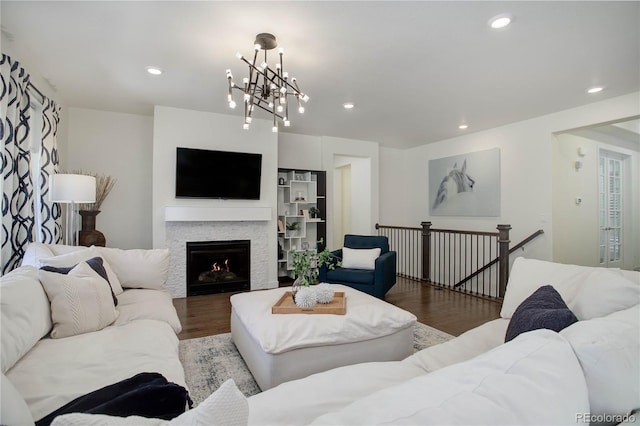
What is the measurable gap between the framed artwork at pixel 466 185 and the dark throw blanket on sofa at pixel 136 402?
5.41m

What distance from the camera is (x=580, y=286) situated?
1.67 m

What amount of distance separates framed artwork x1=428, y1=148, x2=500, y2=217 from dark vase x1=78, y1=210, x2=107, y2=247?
18.2ft

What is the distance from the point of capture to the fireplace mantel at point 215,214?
Result: 4.23 m

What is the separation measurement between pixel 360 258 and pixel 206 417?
12.7 feet

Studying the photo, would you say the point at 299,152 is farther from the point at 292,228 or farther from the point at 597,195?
the point at 597,195

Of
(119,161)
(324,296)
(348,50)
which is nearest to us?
(324,296)

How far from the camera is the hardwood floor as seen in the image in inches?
127

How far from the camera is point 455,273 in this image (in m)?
5.91

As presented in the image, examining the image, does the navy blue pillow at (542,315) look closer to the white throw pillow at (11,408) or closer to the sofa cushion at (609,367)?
the sofa cushion at (609,367)

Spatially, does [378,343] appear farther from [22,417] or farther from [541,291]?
[22,417]

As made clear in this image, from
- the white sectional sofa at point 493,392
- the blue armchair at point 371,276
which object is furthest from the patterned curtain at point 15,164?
the blue armchair at point 371,276

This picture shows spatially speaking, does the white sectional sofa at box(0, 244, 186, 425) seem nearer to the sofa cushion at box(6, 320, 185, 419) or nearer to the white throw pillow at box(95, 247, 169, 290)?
the sofa cushion at box(6, 320, 185, 419)

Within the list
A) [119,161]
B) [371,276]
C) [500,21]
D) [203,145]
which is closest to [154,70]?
[203,145]

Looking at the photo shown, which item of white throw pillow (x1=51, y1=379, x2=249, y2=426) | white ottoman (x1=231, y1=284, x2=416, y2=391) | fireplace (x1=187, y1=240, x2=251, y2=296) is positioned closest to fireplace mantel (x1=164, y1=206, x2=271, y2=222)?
fireplace (x1=187, y1=240, x2=251, y2=296)
